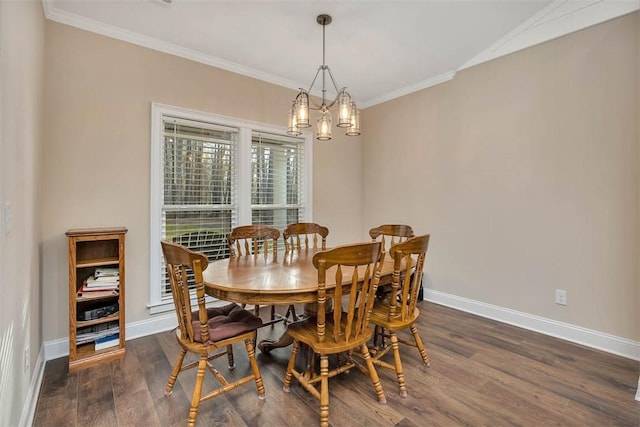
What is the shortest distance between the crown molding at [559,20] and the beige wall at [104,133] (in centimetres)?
286

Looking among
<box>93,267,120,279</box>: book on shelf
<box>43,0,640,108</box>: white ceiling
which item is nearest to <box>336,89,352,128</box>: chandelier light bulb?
<box>43,0,640,108</box>: white ceiling

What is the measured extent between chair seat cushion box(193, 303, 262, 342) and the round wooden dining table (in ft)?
0.76

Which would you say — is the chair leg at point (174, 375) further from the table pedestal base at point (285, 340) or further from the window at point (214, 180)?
the window at point (214, 180)

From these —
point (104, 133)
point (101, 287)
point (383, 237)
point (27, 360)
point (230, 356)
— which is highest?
point (104, 133)

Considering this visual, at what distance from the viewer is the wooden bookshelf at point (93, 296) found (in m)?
2.24

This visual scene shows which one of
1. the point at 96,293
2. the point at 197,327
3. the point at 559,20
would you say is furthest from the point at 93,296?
the point at 559,20

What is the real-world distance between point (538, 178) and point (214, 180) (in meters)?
3.21

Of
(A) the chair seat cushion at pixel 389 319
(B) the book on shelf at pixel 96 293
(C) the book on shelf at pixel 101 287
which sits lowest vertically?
(A) the chair seat cushion at pixel 389 319

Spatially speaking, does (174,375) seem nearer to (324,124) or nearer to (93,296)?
(93,296)

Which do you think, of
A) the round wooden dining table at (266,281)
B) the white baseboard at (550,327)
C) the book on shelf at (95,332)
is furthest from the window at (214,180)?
the white baseboard at (550,327)

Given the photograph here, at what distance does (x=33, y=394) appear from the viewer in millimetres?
1876

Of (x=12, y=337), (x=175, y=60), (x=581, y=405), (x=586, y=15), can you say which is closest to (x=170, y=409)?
(x=12, y=337)

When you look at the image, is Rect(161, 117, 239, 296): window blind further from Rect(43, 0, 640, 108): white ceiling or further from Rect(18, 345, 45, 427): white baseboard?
Rect(18, 345, 45, 427): white baseboard

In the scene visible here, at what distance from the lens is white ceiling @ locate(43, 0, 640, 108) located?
8.07 feet
